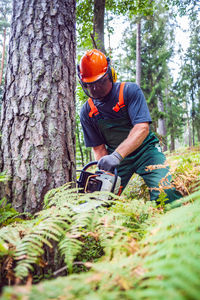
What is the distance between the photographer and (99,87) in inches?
112

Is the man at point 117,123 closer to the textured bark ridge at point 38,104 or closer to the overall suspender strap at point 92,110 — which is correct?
the overall suspender strap at point 92,110

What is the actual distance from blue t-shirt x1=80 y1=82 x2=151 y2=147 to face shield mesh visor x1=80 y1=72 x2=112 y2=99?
14 cm

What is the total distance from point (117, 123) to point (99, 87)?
71 centimetres

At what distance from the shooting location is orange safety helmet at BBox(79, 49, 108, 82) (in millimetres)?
2701

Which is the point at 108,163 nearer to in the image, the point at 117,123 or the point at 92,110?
the point at 117,123

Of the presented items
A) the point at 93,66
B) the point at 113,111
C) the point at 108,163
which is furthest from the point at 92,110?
the point at 108,163

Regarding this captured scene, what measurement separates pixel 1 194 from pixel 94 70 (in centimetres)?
212

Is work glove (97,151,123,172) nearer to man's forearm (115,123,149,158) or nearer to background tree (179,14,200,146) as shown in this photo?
man's forearm (115,123,149,158)

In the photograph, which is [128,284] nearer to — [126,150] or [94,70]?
[126,150]

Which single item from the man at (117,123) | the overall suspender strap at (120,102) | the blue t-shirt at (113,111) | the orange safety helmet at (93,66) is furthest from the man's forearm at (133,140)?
the orange safety helmet at (93,66)

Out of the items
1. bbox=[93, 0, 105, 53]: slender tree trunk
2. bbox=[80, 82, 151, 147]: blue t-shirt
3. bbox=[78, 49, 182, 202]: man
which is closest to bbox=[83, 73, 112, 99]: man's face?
bbox=[78, 49, 182, 202]: man

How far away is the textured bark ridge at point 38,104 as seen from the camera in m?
1.70

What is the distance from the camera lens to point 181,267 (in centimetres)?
52

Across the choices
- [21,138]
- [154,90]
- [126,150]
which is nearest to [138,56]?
[154,90]
